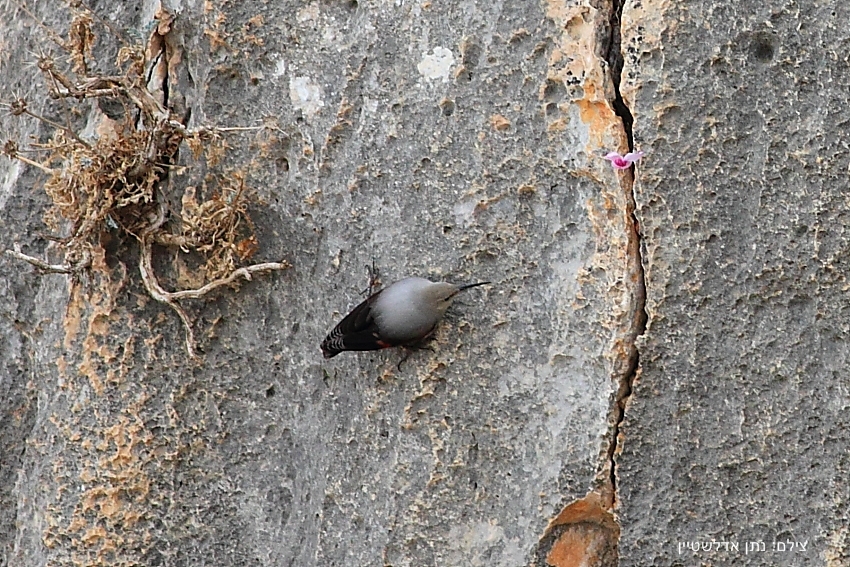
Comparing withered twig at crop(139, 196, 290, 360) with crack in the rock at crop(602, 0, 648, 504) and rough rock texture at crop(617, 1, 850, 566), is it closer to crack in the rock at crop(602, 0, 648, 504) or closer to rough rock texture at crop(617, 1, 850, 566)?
crack in the rock at crop(602, 0, 648, 504)

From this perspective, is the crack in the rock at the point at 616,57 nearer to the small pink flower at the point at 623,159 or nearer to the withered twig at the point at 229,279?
the small pink flower at the point at 623,159

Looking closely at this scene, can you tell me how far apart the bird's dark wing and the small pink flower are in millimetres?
755

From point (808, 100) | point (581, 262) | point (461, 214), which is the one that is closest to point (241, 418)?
point (461, 214)

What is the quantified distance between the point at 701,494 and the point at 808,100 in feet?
3.50

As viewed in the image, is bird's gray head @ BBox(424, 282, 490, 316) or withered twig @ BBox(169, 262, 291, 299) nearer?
bird's gray head @ BBox(424, 282, 490, 316)

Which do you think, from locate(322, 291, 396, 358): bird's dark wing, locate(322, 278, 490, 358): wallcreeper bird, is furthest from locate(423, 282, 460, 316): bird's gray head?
locate(322, 291, 396, 358): bird's dark wing

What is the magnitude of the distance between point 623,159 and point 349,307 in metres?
0.91

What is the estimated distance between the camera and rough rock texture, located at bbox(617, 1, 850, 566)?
264 cm

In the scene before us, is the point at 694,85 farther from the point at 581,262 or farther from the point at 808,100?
the point at 581,262

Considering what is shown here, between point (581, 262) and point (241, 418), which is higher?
point (581, 262)

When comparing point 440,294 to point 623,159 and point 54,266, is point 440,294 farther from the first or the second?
point 54,266

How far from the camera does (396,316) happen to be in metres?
2.81

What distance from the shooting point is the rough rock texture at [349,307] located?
2762mm

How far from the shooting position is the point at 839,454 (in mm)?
2625
